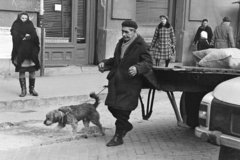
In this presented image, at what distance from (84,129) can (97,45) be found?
6898mm

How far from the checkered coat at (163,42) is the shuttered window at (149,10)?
2.47 metres

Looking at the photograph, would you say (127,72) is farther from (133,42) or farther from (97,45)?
(97,45)

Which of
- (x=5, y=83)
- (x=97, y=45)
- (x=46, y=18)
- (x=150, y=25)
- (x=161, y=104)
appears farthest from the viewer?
(x=150, y=25)

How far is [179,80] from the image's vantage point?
5738 millimetres

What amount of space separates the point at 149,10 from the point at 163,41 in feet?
10.1

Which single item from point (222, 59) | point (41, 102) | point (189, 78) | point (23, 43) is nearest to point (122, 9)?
point (23, 43)

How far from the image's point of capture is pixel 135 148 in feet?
19.5

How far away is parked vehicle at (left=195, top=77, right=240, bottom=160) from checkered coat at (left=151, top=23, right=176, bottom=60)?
23.9 feet

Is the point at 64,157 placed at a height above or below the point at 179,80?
below

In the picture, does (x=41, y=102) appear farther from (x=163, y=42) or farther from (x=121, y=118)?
(x=163, y=42)

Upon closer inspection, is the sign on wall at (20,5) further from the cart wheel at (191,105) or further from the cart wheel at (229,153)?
the cart wheel at (229,153)

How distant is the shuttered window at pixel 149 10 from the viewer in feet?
46.7

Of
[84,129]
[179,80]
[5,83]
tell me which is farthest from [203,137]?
[5,83]

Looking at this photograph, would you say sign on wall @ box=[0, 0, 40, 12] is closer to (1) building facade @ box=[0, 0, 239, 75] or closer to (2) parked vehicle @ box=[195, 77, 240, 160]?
(1) building facade @ box=[0, 0, 239, 75]
